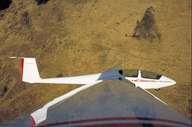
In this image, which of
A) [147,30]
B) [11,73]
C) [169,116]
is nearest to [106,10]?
[147,30]

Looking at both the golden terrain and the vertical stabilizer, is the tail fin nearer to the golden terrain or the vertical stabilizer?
the vertical stabilizer

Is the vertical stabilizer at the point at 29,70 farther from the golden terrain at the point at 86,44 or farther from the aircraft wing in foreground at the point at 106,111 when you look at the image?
the aircraft wing in foreground at the point at 106,111

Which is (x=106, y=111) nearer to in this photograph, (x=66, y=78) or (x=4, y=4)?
(x=66, y=78)

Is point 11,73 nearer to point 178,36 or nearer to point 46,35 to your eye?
point 46,35

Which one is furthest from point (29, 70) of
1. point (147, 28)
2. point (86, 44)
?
point (147, 28)

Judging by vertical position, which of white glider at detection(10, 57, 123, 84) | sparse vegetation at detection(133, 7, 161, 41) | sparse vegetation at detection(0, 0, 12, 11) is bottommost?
white glider at detection(10, 57, 123, 84)

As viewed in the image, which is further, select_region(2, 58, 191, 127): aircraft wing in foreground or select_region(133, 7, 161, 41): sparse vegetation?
select_region(133, 7, 161, 41): sparse vegetation

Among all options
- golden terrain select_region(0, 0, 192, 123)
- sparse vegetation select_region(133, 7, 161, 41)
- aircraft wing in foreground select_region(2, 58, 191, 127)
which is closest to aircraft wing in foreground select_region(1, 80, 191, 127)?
aircraft wing in foreground select_region(2, 58, 191, 127)
